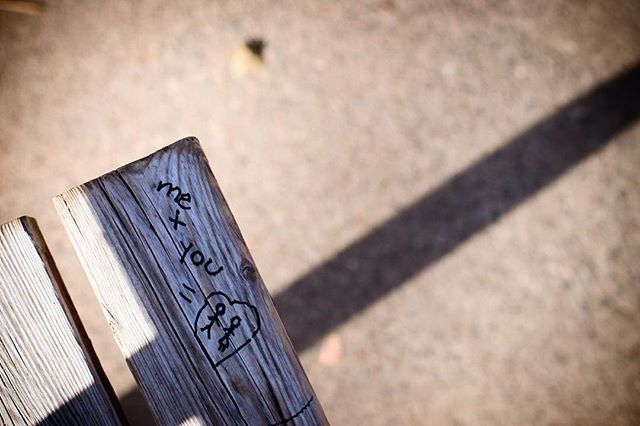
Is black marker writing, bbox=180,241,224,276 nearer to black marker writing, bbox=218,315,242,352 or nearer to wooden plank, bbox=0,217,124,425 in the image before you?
black marker writing, bbox=218,315,242,352

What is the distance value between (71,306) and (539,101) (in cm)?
248

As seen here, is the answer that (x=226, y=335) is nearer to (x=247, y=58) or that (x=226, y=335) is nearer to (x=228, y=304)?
(x=228, y=304)

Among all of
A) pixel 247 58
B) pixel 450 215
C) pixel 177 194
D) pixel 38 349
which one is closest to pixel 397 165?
pixel 450 215

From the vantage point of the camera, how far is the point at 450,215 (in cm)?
229

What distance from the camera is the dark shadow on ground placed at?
2.28 meters

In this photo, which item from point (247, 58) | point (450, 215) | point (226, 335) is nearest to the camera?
point (226, 335)

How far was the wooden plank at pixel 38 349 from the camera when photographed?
0.96 metres

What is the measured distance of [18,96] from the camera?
2467 millimetres

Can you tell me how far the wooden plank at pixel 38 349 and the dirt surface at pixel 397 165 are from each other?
1.35 m

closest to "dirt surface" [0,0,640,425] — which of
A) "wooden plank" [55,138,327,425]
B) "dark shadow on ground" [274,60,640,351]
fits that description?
"dark shadow on ground" [274,60,640,351]

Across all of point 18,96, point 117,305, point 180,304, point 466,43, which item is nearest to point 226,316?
point 180,304

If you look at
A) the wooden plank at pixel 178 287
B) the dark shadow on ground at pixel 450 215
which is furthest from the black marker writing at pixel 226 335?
the dark shadow on ground at pixel 450 215

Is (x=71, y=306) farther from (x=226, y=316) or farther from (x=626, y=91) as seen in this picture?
(x=626, y=91)

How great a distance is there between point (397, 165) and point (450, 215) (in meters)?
0.42
